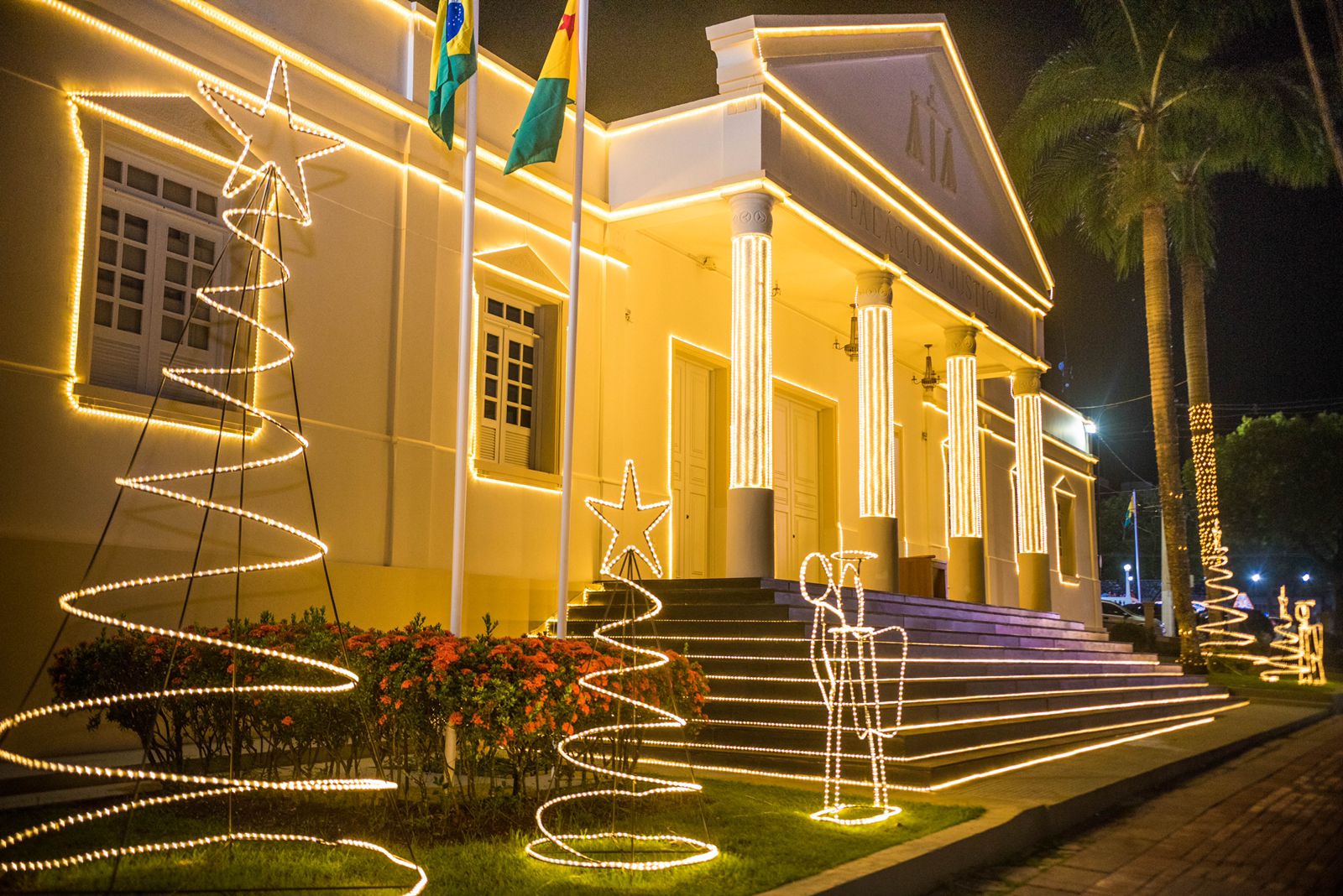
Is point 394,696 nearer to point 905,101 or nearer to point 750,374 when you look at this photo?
point 750,374

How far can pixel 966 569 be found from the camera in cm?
1762

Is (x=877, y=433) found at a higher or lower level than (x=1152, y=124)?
lower

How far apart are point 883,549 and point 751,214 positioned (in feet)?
15.9

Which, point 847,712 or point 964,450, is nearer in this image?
point 847,712

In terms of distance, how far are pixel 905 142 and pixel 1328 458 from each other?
3675 centimetres

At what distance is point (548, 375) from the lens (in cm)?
1327

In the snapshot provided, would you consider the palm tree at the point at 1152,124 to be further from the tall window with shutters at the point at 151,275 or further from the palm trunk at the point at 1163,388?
the tall window with shutters at the point at 151,275

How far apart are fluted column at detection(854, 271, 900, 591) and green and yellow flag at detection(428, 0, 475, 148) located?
7.68 m

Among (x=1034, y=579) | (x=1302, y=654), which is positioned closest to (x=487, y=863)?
(x=1034, y=579)

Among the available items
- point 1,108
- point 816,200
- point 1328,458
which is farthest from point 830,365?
point 1328,458

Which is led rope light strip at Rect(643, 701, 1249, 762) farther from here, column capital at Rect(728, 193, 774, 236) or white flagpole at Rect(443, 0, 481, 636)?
column capital at Rect(728, 193, 774, 236)

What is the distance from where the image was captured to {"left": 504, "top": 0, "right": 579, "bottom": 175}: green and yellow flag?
9.75m

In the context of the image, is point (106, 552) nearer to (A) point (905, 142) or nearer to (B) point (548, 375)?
(B) point (548, 375)

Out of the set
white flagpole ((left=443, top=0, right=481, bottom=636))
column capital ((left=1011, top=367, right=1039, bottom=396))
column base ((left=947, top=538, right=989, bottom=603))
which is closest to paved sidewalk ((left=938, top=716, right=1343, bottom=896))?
white flagpole ((left=443, top=0, right=481, bottom=636))
